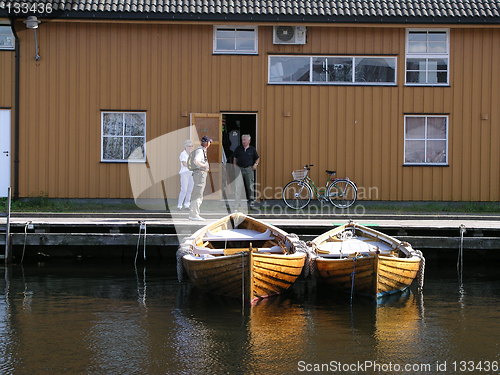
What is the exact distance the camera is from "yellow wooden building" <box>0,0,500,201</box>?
2036cm

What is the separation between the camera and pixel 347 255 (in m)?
13.4

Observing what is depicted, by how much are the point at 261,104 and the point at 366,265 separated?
853 centimetres

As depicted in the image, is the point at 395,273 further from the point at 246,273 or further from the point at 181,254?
the point at 181,254

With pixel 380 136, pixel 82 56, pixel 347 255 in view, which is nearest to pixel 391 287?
pixel 347 255

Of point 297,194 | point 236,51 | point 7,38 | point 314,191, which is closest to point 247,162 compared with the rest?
point 297,194

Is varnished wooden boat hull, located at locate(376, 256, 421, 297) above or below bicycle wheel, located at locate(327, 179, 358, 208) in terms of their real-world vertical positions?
below

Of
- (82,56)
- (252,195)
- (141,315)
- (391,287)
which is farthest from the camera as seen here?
(82,56)

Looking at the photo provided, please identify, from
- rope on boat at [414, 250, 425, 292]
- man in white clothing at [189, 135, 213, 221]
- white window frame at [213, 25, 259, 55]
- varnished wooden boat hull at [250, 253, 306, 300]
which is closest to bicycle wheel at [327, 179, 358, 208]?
white window frame at [213, 25, 259, 55]

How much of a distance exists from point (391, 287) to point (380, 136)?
807 cm

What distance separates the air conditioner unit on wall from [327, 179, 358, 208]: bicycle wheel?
3480 millimetres

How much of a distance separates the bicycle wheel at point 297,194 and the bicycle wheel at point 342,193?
530mm

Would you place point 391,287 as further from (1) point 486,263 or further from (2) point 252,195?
(2) point 252,195

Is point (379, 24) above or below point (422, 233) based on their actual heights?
above

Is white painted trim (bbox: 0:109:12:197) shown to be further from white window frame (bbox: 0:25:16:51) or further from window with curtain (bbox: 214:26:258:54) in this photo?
window with curtain (bbox: 214:26:258:54)
